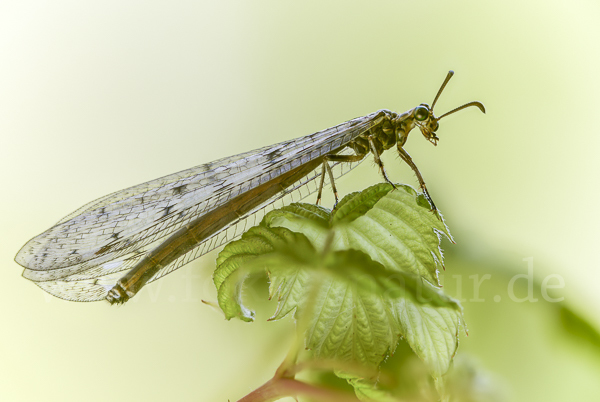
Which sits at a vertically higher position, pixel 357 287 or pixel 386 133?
pixel 386 133

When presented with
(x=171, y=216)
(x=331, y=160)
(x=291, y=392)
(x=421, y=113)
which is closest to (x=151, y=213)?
(x=171, y=216)

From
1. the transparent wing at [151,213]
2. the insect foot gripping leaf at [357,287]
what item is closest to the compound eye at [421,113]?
the transparent wing at [151,213]

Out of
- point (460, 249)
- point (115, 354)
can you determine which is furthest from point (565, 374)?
point (115, 354)

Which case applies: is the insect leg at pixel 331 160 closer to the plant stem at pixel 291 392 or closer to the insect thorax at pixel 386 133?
the insect thorax at pixel 386 133

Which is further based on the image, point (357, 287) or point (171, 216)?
point (171, 216)

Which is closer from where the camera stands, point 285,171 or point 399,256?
point 399,256

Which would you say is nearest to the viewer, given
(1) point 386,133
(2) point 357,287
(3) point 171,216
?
(2) point 357,287

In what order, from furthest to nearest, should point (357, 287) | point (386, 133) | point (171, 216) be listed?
point (386, 133), point (171, 216), point (357, 287)

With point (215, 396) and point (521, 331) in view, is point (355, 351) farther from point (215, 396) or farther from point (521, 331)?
point (215, 396)

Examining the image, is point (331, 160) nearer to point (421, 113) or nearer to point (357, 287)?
point (421, 113)
